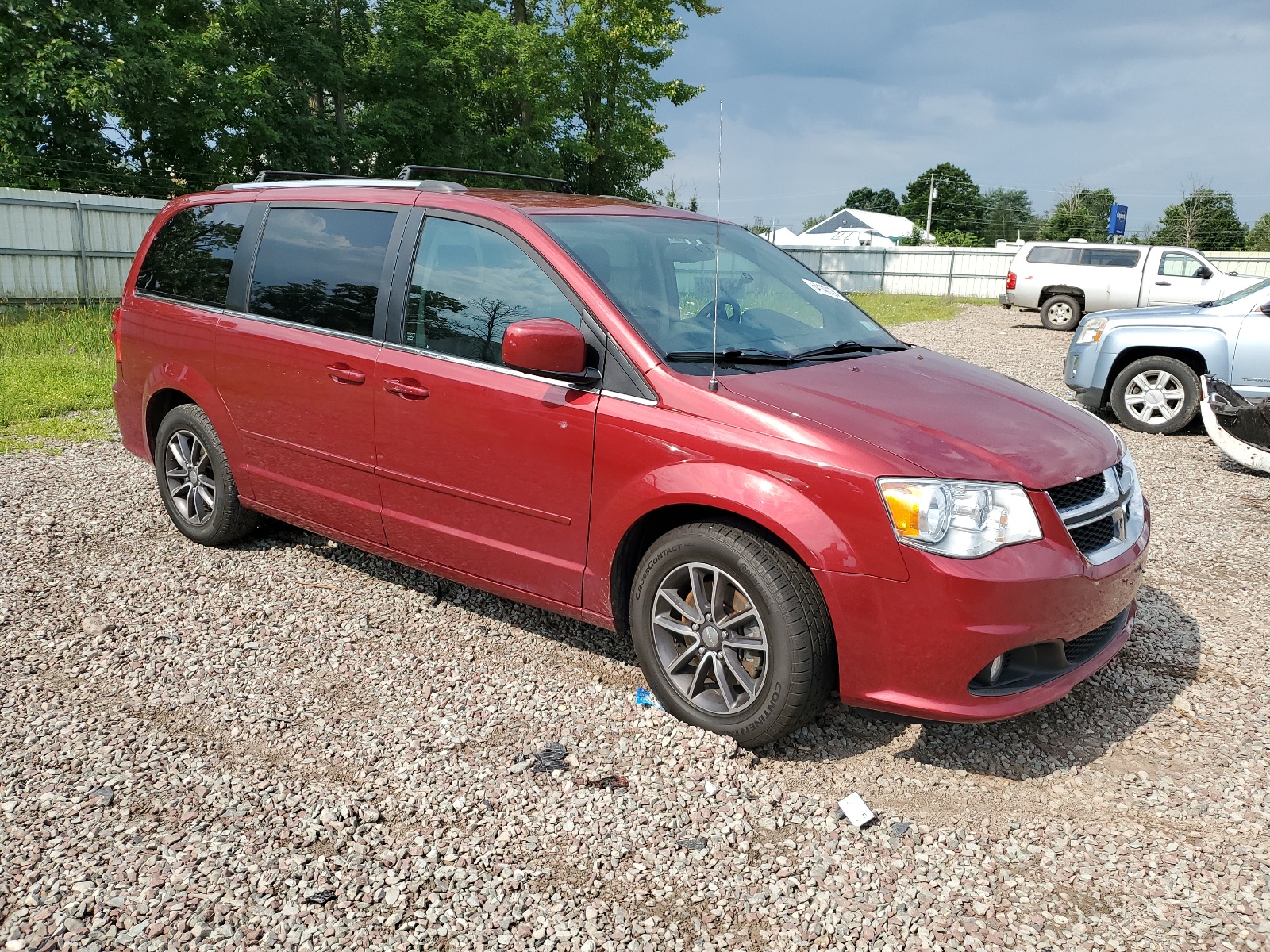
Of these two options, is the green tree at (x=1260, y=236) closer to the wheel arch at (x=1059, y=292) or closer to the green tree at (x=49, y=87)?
the wheel arch at (x=1059, y=292)

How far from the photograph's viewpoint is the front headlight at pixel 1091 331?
392 inches

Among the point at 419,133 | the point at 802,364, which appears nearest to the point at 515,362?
the point at 802,364

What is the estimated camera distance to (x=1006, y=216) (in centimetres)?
10631

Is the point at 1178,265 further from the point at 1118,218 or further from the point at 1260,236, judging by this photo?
the point at 1260,236

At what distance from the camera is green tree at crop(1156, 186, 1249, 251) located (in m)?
59.0

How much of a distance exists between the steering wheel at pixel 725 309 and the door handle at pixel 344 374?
1.57m

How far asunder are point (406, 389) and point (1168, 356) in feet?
28.1

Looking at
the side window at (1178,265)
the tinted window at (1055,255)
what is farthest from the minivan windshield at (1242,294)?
the tinted window at (1055,255)

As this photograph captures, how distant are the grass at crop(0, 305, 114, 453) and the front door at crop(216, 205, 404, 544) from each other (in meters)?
4.48

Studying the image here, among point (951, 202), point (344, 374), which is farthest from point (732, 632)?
point (951, 202)

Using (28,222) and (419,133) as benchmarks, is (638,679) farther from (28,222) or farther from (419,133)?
(419,133)

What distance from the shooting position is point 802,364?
3.75m

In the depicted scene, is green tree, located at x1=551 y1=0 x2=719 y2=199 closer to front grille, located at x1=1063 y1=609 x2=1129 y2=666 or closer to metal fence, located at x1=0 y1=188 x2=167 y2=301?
metal fence, located at x1=0 y1=188 x2=167 y2=301

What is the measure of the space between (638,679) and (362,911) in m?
1.66
